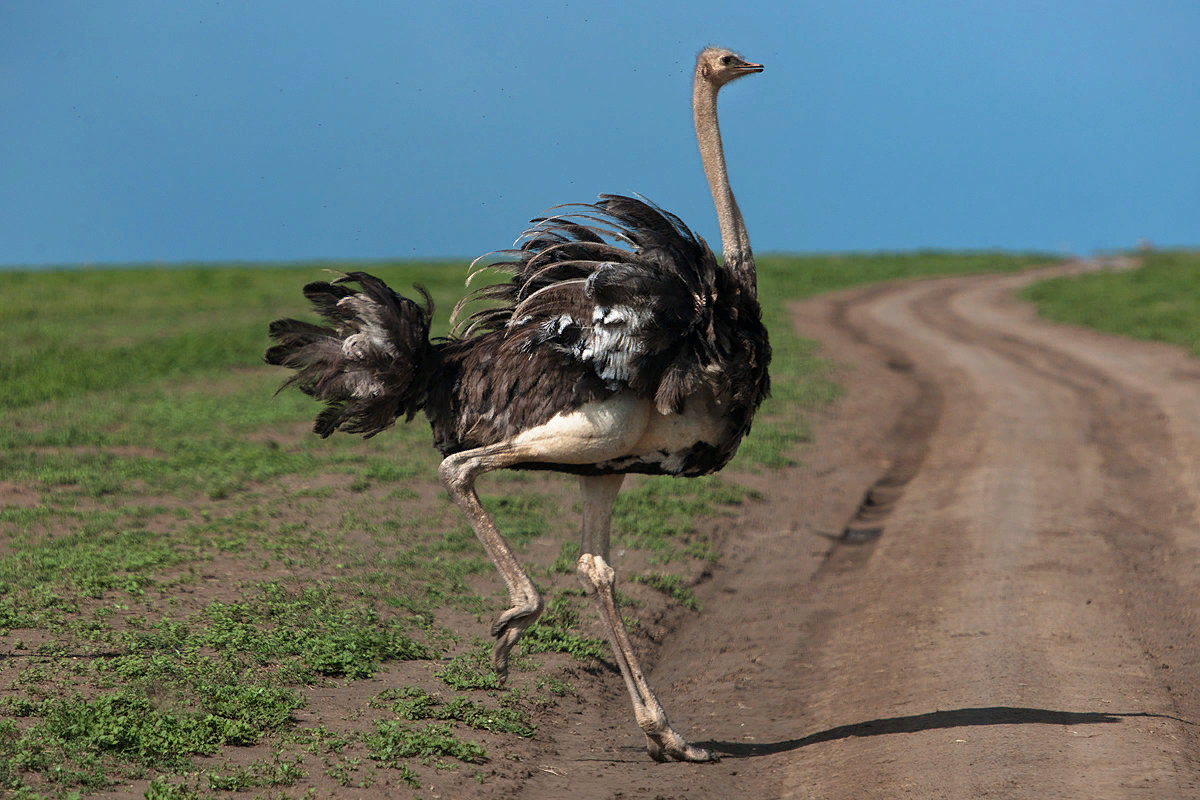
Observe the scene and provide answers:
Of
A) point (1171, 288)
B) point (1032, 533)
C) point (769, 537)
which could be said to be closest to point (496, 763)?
point (769, 537)

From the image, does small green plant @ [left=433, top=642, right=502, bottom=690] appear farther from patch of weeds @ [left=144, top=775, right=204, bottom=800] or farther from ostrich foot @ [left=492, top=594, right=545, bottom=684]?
patch of weeds @ [left=144, top=775, right=204, bottom=800]

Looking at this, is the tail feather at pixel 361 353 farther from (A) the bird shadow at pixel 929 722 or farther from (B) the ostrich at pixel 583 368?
(A) the bird shadow at pixel 929 722

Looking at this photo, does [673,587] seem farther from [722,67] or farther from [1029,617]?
[722,67]

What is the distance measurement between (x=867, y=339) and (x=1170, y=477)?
9.96 metres

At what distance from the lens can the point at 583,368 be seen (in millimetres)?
5016

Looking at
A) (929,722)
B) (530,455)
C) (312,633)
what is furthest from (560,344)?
(929,722)

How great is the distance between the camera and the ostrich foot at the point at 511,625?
16.5ft

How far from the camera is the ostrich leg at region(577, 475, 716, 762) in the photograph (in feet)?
17.0

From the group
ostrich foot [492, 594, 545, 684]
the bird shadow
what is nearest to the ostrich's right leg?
ostrich foot [492, 594, 545, 684]

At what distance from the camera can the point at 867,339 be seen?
20969 mm

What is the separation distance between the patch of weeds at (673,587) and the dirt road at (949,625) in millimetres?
161

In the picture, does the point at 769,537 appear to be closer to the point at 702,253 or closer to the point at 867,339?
the point at 702,253

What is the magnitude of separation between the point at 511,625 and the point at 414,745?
0.60 meters

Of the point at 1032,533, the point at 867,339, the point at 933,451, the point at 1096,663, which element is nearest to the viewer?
the point at 1096,663
